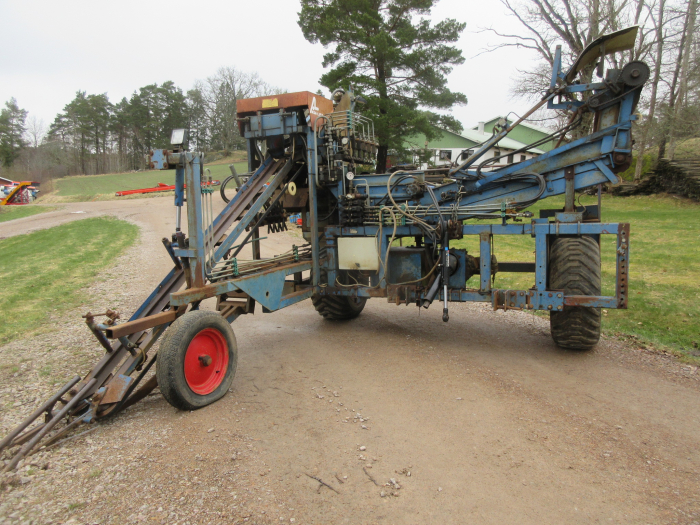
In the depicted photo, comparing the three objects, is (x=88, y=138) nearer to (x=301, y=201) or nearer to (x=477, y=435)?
(x=301, y=201)

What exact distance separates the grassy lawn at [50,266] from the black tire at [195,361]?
4.09 meters

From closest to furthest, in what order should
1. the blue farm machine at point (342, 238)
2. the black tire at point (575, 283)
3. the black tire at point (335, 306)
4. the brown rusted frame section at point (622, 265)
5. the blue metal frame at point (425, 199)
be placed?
the blue farm machine at point (342, 238) → the blue metal frame at point (425, 199) → the brown rusted frame section at point (622, 265) → the black tire at point (575, 283) → the black tire at point (335, 306)

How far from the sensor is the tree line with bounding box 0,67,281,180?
184 ft

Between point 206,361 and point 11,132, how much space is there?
2928 inches

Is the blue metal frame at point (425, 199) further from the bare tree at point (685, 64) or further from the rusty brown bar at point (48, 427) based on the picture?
the bare tree at point (685, 64)

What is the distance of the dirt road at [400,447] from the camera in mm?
3188

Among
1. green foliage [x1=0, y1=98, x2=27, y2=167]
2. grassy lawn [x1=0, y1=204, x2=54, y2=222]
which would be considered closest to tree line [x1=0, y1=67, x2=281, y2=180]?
green foliage [x1=0, y1=98, x2=27, y2=167]

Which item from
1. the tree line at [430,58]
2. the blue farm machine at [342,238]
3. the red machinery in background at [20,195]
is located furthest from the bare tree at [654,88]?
the red machinery in background at [20,195]

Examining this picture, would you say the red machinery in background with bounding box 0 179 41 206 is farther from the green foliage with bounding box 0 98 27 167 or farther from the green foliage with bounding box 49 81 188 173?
the green foliage with bounding box 0 98 27 167

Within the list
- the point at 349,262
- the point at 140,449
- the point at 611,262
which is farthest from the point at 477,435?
the point at 611,262

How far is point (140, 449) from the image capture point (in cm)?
391

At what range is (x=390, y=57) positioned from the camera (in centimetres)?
1953

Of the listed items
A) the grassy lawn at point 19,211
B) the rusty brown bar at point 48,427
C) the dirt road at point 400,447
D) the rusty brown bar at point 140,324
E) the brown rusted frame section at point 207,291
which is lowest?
the dirt road at point 400,447

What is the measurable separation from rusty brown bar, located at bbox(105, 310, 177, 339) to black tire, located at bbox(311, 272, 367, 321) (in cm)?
318
